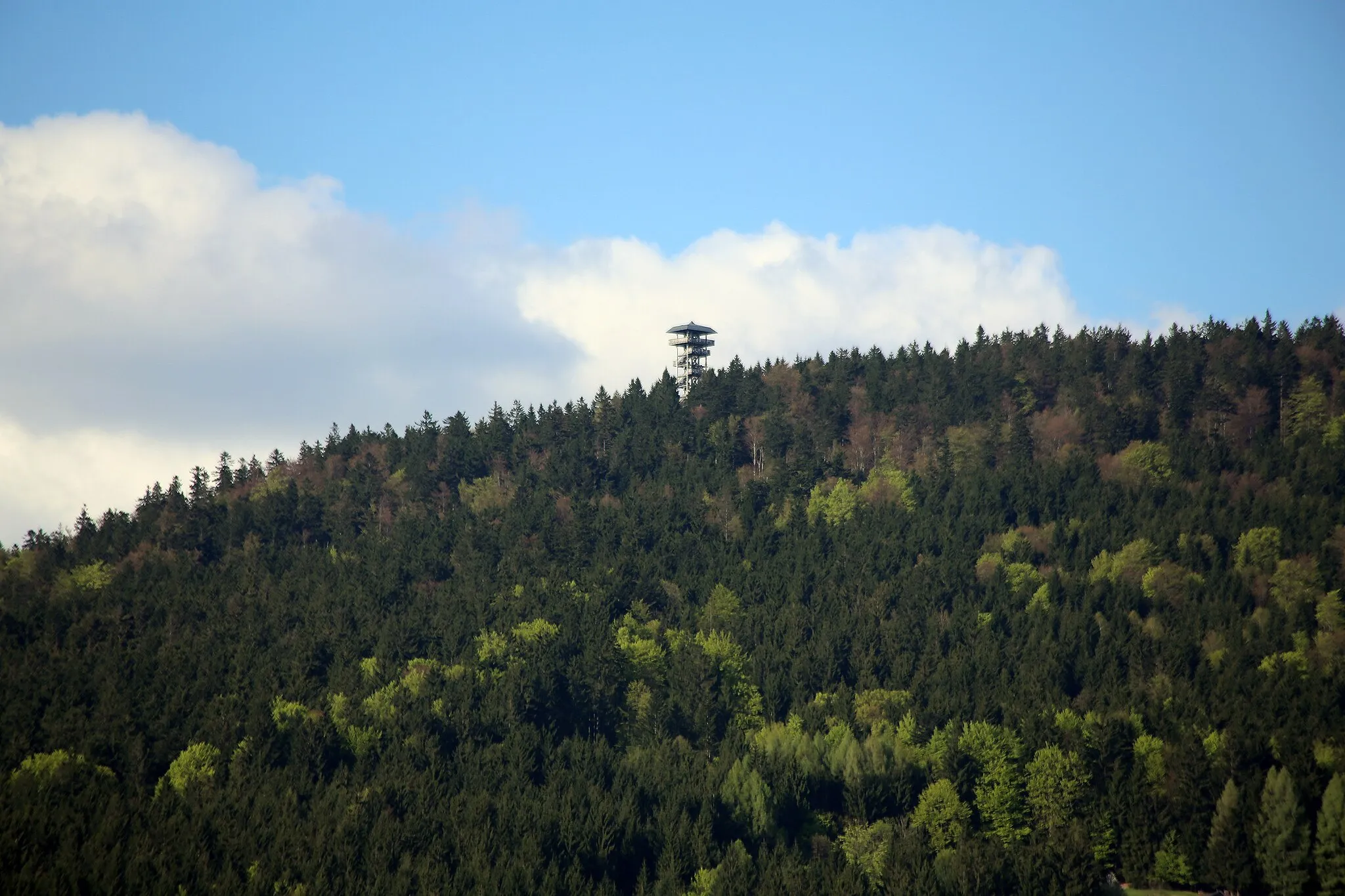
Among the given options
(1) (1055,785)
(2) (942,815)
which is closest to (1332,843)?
(1) (1055,785)

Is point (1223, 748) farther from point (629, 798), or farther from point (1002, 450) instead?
point (1002, 450)

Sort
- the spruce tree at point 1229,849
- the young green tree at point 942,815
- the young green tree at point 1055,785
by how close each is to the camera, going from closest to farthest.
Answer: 1. the spruce tree at point 1229,849
2. the young green tree at point 942,815
3. the young green tree at point 1055,785

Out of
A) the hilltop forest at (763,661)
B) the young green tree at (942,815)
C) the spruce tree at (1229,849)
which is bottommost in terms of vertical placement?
the spruce tree at (1229,849)

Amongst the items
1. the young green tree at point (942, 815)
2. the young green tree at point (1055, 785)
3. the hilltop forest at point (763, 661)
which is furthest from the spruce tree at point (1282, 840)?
the young green tree at point (942, 815)

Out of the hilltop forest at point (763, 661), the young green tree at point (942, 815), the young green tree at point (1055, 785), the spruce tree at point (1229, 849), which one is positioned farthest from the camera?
the young green tree at point (1055, 785)

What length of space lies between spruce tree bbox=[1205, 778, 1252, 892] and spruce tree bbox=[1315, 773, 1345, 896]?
4814 mm

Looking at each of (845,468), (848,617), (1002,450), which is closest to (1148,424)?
(1002,450)

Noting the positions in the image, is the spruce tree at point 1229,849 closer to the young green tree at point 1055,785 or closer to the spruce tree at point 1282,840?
the spruce tree at point 1282,840

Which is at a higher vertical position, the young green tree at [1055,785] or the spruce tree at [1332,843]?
the young green tree at [1055,785]

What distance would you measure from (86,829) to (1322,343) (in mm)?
152371

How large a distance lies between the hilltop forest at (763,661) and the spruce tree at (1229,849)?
301 millimetres

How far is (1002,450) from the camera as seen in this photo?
183 metres

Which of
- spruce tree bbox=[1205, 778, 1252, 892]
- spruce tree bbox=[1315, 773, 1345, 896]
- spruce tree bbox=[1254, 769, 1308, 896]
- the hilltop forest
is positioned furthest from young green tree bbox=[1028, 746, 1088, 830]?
spruce tree bbox=[1315, 773, 1345, 896]

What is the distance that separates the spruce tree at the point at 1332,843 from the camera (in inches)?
4077
